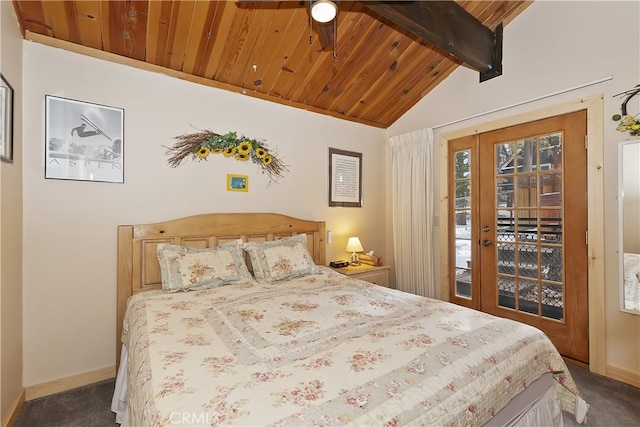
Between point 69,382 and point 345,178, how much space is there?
3125 mm

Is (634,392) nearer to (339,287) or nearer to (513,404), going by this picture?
(513,404)

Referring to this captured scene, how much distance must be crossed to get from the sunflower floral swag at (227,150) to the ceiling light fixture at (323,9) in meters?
1.41

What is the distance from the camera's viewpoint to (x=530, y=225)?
9.01 ft

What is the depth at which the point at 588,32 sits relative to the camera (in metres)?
2.39

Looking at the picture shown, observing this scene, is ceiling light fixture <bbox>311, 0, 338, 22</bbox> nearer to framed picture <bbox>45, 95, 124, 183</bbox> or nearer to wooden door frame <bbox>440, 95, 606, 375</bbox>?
framed picture <bbox>45, 95, 124, 183</bbox>

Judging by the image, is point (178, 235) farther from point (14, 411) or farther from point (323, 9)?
point (323, 9)

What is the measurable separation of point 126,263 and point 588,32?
4.12 m

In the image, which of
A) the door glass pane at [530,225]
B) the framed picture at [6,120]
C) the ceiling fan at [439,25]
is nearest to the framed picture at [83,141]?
the framed picture at [6,120]

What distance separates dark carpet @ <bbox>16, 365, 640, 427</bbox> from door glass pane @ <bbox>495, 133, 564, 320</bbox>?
2.04ft

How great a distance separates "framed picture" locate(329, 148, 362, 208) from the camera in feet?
11.7

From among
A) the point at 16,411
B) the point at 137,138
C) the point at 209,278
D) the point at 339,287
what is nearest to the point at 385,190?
the point at 339,287

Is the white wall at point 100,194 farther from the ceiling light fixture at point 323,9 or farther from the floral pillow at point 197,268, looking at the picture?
the ceiling light fixture at point 323,9

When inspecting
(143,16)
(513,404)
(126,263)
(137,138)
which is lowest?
(513,404)

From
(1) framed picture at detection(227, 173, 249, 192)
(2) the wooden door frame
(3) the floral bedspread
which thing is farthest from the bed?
(2) the wooden door frame
